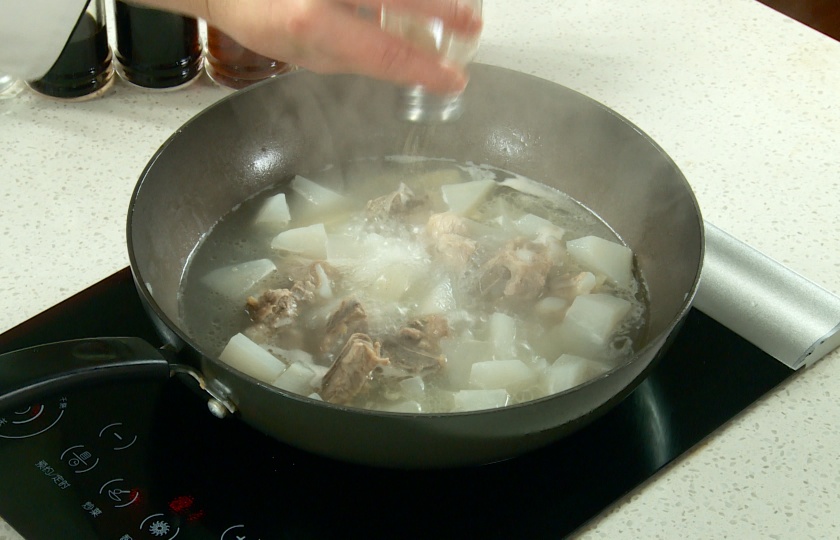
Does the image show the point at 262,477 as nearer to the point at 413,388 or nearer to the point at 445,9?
the point at 413,388

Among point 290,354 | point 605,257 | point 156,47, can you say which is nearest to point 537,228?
point 605,257

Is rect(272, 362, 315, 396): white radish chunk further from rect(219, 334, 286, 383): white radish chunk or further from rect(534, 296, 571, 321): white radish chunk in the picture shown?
rect(534, 296, 571, 321): white radish chunk

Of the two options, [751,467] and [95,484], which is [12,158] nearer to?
[95,484]

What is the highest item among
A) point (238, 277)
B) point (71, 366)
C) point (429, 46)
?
point (429, 46)

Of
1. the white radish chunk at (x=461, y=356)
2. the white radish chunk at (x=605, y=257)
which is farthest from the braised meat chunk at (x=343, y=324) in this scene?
the white radish chunk at (x=605, y=257)

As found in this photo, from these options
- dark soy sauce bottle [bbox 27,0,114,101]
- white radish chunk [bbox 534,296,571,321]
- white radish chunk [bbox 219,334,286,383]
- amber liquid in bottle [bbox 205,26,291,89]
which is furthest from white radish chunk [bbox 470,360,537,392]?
dark soy sauce bottle [bbox 27,0,114,101]

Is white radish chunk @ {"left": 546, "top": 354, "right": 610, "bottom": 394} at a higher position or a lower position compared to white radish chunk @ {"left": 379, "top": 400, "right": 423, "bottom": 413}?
higher

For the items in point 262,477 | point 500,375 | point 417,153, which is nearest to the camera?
point 262,477
